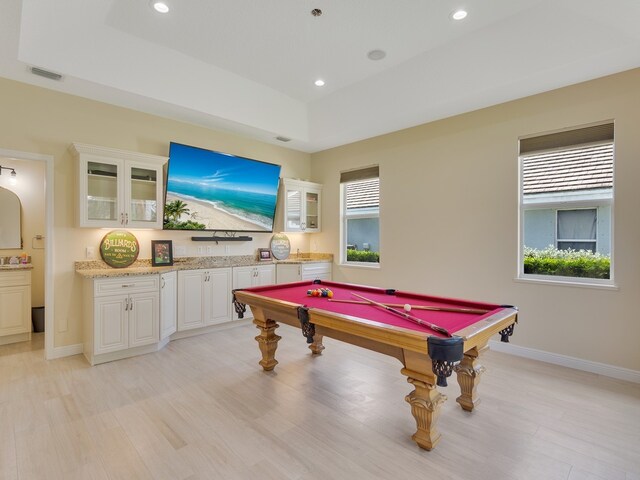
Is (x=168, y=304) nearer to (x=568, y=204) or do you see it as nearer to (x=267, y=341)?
(x=267, y=341)

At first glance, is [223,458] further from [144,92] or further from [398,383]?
[144,92]

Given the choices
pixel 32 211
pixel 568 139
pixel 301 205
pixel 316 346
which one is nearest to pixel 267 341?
pixel 316 346

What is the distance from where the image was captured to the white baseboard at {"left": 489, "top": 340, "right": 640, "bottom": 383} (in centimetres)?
308

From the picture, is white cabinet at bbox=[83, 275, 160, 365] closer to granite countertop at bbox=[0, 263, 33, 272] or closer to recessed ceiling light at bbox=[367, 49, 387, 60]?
granite countertop at bbox=[0, 263, 33, 272]

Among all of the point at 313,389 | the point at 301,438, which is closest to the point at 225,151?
the point at 313,389

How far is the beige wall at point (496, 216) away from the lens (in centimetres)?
311

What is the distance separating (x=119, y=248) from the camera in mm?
3951

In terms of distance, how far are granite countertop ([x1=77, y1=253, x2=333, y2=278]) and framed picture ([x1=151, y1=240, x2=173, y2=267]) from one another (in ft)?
0.26

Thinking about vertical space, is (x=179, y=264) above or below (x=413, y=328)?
above

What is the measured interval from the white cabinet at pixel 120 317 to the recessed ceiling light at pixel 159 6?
104 inches

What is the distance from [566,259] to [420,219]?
1707 millimetres

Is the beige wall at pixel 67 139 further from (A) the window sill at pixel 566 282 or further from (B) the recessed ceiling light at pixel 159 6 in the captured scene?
(A) the window sill at pixel 566 282

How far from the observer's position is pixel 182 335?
4.30m

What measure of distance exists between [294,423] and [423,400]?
935 millimetres
